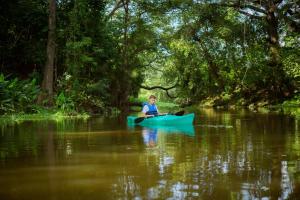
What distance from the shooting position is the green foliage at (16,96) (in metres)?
22.1

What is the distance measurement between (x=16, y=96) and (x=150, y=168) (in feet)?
53.8

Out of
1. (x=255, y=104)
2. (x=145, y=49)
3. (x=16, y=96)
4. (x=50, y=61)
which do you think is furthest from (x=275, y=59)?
(x=16, y=96)

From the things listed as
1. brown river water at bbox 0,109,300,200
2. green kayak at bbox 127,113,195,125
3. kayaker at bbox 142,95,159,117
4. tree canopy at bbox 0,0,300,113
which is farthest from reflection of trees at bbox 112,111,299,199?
tree canopy at bbox 0,0,300,113

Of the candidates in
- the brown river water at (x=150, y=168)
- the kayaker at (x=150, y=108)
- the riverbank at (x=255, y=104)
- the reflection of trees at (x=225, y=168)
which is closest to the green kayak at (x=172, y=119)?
the kayaker at (x=150, y=108)

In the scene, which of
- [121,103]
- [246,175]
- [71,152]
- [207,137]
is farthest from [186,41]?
[246,175]

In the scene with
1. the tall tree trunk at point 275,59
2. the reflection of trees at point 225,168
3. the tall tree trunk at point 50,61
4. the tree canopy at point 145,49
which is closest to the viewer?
the reflection of trees at point 225,168

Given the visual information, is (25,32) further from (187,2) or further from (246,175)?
(246,175)

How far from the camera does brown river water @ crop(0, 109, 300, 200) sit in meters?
6.07

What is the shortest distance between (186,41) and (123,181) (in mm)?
30764

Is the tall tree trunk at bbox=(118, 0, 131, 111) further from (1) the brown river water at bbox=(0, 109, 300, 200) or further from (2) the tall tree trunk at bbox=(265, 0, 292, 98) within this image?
(1) the brown river water at bbox=(0, 109, 300, 200)

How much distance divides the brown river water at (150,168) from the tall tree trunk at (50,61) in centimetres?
1211

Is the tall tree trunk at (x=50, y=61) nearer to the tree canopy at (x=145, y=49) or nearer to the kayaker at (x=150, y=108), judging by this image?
the tree canopy at (x=145, y=49)

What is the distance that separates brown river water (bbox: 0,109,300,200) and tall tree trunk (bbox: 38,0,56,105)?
12.1 m

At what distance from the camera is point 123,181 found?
267 inches
